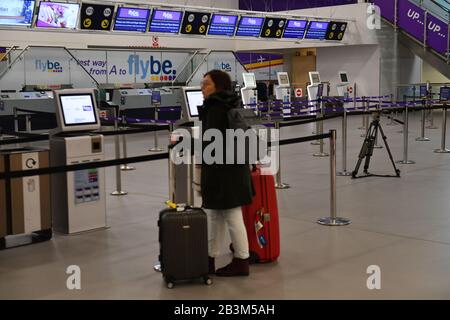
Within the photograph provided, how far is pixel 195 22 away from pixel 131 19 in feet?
7.20

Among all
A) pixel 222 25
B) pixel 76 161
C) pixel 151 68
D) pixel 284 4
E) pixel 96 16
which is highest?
pixel 284 4

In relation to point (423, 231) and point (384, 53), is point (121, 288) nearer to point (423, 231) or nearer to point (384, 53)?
point (423, 231)

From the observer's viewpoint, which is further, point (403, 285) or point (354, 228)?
point (354, 228)

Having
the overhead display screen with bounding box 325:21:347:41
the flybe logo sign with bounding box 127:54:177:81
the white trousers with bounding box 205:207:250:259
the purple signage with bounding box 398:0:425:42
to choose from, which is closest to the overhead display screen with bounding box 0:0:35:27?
the flybe logo sign with bounding box 127:54:177:81

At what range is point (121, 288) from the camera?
4359mm

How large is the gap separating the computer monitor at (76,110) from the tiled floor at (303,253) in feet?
3.54

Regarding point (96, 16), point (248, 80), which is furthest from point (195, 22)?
point (248, 80)

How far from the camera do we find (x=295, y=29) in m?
19.9

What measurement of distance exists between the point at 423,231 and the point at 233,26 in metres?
13.1

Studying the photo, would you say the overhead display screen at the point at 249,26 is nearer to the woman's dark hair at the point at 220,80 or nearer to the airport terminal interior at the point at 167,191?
the airport terminal interior at the point at 167,191

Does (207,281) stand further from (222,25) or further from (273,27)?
(273,27)

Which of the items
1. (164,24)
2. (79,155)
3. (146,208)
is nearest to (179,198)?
(146,208)

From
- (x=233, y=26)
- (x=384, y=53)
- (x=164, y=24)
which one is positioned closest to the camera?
(x=164, y=24)

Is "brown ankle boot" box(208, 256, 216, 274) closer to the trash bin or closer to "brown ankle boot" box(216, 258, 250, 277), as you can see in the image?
"brown ankle boot" box(216, 258, 250, 277)
